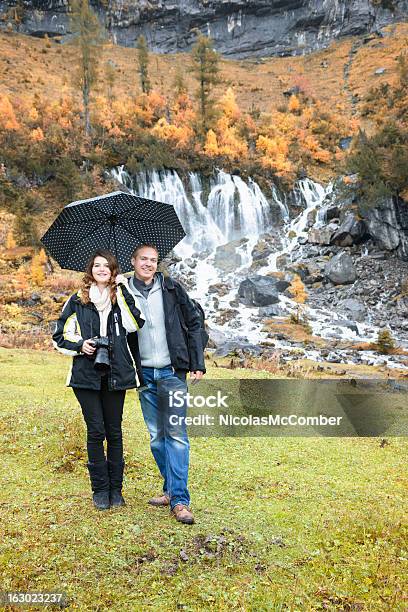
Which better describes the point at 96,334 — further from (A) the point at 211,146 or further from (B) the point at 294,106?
(B) the point at 294,106

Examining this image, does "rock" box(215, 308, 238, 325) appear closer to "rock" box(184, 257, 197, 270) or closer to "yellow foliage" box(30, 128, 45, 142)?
"rock" box(184, 257, 197, 270)

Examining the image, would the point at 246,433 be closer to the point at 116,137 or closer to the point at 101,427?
the point at 101,427

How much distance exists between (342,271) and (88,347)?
104 feet

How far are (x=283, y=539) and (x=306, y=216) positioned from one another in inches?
1660

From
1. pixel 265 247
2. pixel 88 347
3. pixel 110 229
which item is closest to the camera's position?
pixel 88 347

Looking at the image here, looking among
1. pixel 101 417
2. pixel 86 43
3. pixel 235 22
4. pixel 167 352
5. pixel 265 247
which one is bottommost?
pixel 101 417

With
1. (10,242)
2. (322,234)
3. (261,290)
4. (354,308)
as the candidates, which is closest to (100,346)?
(354,308)

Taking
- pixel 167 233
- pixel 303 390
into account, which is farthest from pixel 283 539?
pixel 303 390

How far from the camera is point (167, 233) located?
16.1 ft

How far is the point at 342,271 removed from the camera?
33219 mm

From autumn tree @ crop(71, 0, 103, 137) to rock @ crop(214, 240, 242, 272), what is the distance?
18853 millimetres

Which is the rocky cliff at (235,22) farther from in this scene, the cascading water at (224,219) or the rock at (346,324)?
the rock at (346,324)

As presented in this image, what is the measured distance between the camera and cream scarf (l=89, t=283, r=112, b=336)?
4.05 m

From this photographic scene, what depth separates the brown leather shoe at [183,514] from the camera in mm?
4023
